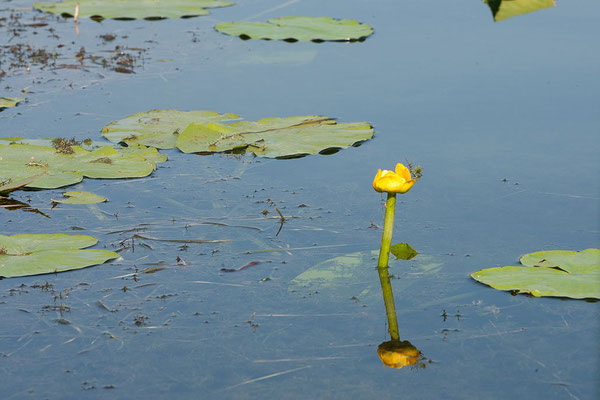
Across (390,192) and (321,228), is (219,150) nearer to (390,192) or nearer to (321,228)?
(321,228)

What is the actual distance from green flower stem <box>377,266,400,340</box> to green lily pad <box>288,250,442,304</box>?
24mm

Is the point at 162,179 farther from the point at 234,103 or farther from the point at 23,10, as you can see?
the point at 23,10

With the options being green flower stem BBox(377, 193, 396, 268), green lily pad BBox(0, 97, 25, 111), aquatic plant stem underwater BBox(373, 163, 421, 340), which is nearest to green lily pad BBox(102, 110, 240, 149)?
green lily pad BBox(0, 97, 25, 111)

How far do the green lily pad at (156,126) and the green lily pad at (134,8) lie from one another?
4.06m

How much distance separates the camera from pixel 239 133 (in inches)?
220

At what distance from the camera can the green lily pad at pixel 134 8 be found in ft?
31.9

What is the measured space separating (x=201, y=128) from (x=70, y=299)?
231 cm

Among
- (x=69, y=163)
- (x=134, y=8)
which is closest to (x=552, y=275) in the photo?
(x=69, y=163)

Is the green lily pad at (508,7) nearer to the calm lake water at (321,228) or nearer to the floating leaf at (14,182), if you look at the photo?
the calm lake water at (321,228)

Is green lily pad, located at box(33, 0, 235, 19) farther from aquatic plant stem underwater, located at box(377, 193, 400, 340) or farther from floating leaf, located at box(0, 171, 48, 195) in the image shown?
aquatic plant stem underwater, located at box(377, 193, 400, 340)

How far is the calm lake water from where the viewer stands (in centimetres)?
302

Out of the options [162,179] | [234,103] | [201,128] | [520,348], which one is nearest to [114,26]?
[234,103]

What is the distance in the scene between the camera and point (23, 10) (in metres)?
10.6

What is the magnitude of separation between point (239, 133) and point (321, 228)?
1.60 meters
